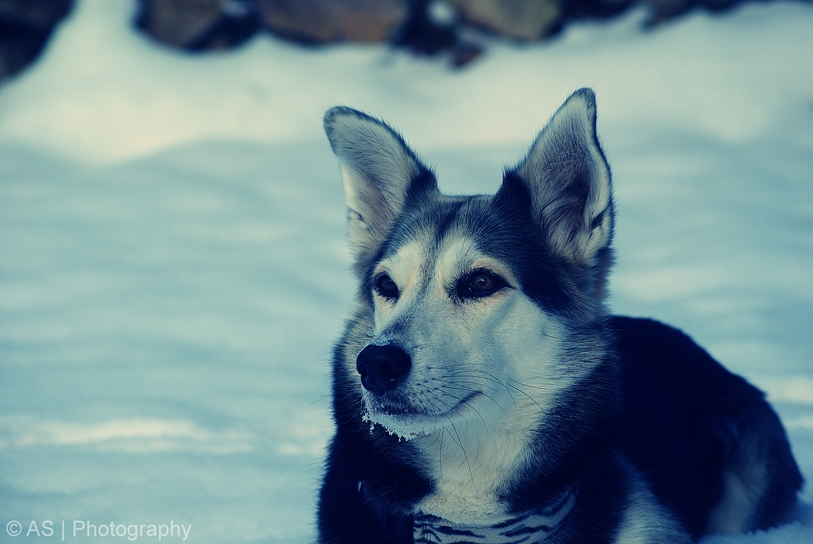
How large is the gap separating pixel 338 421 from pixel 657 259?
3495mm

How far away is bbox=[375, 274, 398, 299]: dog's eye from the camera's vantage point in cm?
239

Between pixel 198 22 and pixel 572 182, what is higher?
pixel 572 182

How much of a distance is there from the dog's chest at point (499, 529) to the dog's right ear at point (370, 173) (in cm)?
100

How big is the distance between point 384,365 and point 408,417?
0.55 ft

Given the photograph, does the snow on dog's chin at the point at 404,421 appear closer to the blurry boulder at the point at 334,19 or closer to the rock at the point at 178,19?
the blurry boulder at the point at 334,19

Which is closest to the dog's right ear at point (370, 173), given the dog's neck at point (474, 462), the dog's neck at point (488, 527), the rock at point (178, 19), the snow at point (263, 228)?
the snow at point (263, 228)

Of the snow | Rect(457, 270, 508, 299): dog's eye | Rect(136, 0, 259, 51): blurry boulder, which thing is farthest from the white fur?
Rect(136, 0, 259, 51): blurry boulder

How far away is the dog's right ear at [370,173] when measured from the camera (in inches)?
98.1

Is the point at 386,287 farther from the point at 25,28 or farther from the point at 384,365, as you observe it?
the point at 25,28

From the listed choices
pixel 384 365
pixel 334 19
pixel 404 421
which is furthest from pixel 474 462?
pixel 334 19

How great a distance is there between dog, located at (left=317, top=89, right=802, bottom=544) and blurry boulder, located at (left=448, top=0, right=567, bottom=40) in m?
5.17

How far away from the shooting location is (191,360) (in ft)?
13.7

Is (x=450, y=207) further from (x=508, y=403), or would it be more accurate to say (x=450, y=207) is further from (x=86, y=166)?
(x=86, y=166)

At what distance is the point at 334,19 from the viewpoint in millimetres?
7207
